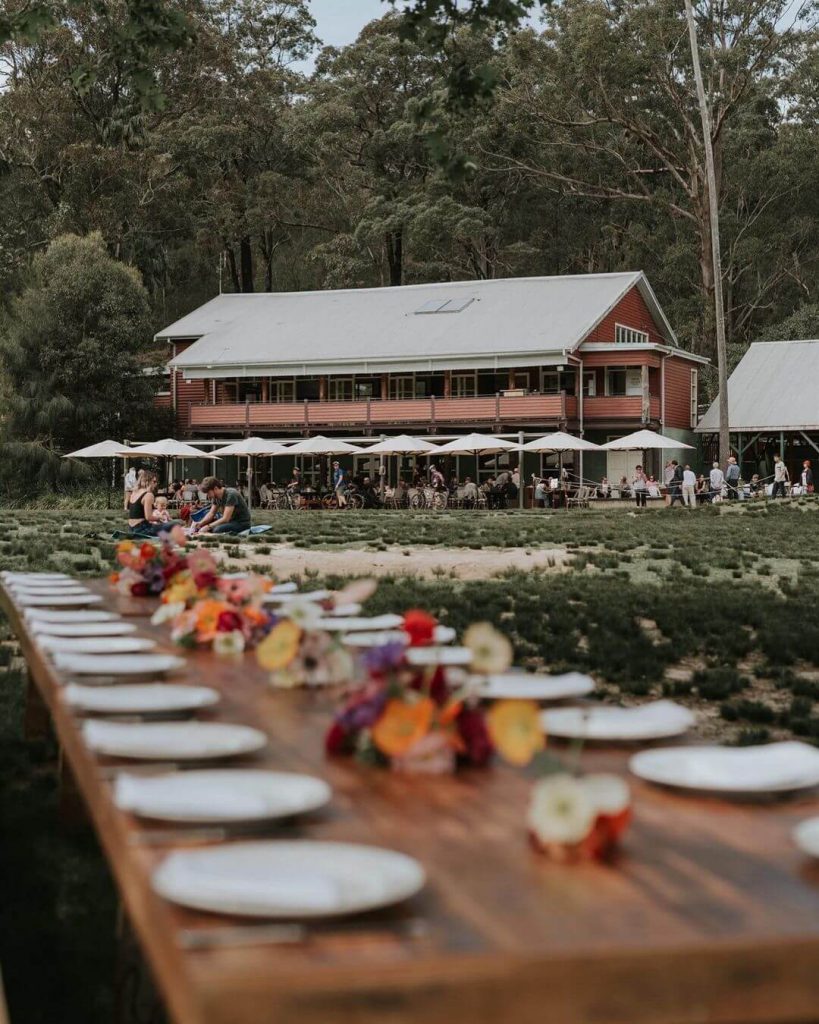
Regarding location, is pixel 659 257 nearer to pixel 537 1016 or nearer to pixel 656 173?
pixel 656 173

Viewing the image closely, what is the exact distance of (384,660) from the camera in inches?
97.2

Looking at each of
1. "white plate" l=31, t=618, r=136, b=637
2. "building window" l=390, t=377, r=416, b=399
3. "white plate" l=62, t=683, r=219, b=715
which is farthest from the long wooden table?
"building window" l=390, t=377, r=416, b=399

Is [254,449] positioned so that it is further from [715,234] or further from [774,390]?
[774,390]

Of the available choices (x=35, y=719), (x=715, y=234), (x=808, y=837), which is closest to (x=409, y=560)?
(x=35, y=719)

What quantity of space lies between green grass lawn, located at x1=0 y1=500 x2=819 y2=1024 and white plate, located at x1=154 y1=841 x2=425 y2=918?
164cm

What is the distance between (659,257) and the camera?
52.3 metres

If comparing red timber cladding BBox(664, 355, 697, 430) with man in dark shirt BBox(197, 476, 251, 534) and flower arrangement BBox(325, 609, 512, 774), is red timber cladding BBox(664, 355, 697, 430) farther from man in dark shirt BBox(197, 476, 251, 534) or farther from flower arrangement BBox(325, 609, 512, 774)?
flower arrangement BBox(325, 609, 512, 774)

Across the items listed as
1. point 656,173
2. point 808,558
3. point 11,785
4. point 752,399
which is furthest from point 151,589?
point 656,173

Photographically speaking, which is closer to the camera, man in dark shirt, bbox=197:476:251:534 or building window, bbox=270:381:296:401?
man in dark shirt, bbox=197:476:251:534

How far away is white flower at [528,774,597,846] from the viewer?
1854 millimetres

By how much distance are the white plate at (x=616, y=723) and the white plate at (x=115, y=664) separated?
1.08m

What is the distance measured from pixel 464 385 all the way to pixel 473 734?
4077 centimetres

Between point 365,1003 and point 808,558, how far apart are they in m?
14.5

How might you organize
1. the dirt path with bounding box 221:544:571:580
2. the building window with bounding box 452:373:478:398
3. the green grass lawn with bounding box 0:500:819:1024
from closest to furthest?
the green grass lawn with bounding box 0:500:819:1024 → the dirt path with bounding box 221:544:571:580 → the building window with bounding box 452:373:478:398
